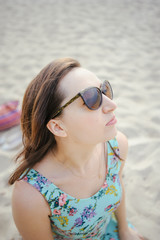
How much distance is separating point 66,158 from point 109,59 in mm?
3591

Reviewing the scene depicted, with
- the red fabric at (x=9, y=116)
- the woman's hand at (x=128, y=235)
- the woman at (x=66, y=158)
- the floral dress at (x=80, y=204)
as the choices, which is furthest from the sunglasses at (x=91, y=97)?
the red fabric at (x=9, y=116)

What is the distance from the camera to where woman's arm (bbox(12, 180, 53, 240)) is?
45.6 inches

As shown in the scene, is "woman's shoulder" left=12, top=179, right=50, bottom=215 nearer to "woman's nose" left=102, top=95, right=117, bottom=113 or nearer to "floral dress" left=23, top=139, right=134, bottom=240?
"floral dress" left=23, top=139, right=134, bottom=240

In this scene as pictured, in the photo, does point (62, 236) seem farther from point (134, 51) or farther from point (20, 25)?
point (20, 25)

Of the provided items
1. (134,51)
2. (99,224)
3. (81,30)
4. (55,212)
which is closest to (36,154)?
(55,212)

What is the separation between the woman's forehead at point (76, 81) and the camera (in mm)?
1142

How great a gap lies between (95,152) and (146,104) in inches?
81.0

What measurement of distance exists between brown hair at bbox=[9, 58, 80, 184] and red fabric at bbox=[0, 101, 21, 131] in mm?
1678

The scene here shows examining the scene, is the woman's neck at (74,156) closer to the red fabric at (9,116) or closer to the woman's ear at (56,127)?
the woman's ear at (56,127)

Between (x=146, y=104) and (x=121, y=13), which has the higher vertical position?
(x=121, y=13)

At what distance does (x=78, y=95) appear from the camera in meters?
1.13

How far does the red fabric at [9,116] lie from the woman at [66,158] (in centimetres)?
165

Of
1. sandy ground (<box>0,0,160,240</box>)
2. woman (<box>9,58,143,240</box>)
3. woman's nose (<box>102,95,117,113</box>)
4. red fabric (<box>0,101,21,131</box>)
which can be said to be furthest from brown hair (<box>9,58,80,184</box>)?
red fabric (<box>0,101,21,131</box>)

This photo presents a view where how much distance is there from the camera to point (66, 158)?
1.36m
